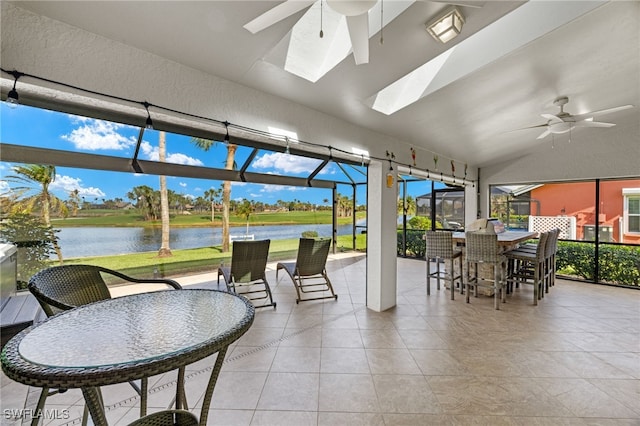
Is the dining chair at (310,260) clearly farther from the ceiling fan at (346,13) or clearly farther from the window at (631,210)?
the window at (631,210)

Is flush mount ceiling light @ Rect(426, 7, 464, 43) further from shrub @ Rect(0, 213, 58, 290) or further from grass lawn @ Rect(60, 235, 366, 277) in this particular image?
grass lawn @ Rect(60, 235, 366, 277)

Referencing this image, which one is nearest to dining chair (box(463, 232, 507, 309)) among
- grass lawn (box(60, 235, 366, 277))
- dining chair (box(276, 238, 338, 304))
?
dining chair (box(276, 238, 338, 304))

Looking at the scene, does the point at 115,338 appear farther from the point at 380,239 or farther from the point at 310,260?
the point at 310,260

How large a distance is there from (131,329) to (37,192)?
382 cm

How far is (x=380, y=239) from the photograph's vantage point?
3789 mm

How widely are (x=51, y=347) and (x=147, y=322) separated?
1.09 ft

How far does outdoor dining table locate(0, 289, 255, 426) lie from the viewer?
35.6 inches

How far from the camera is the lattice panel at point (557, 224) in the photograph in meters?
6.06

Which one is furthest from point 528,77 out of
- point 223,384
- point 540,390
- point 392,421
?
point 223,384

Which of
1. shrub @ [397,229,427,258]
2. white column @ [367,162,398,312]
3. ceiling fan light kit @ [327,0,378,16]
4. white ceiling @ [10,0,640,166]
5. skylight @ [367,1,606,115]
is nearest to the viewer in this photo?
ceiling fan light kit @ [327,0,378,16]

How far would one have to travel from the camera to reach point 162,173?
11.0 feet

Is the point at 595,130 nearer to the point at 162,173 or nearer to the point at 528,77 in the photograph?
the point at 528,77

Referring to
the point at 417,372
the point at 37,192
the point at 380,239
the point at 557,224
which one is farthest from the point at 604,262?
the point at 37,192

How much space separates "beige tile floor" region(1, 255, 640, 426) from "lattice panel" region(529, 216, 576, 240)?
2.50 m
